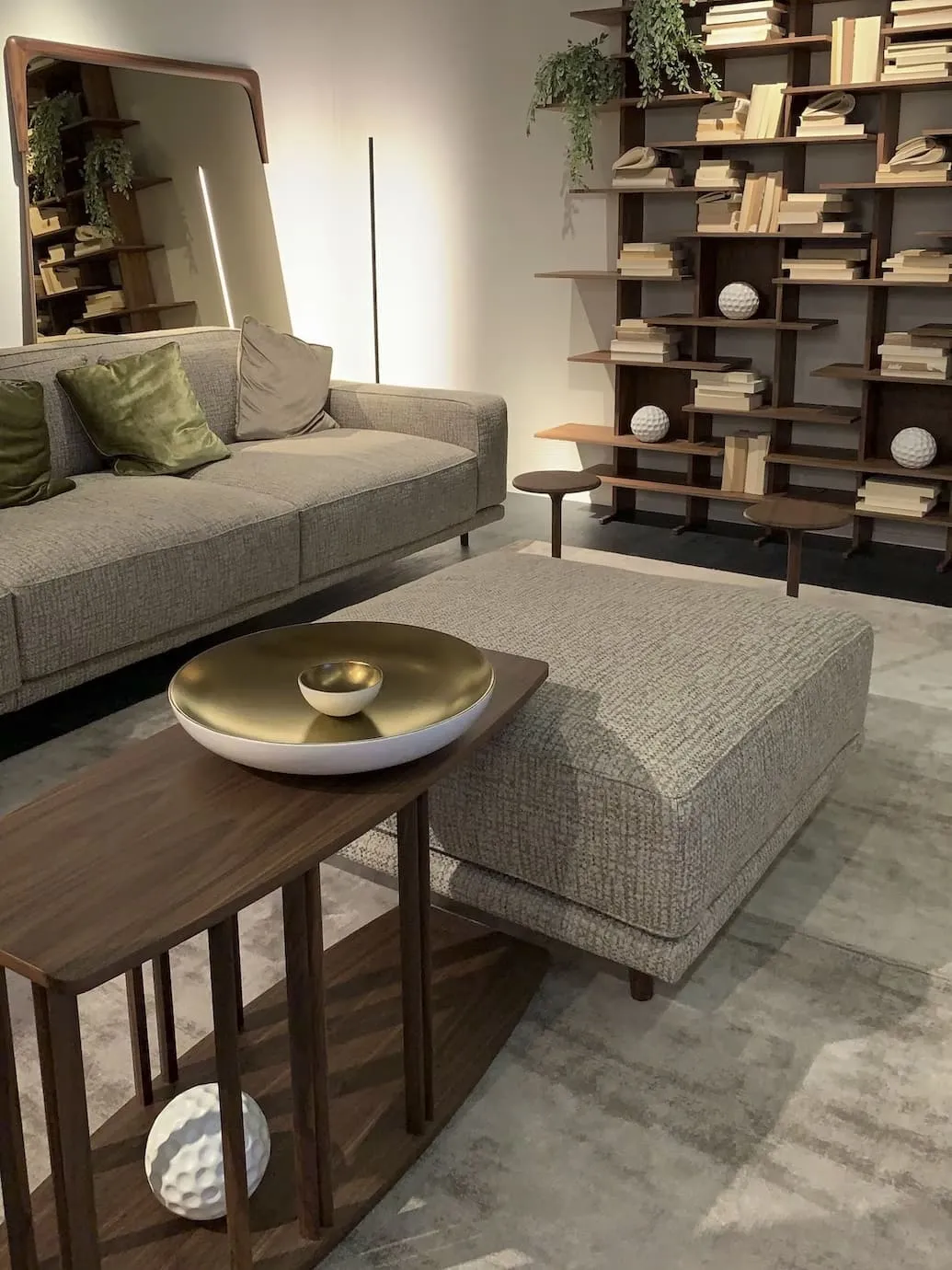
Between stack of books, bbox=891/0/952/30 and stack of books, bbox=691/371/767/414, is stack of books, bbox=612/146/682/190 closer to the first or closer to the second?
stack of books, bbox=691/371/767/414

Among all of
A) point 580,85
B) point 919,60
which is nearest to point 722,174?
point 580,85

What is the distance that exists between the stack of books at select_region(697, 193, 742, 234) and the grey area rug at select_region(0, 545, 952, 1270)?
8.69 feet

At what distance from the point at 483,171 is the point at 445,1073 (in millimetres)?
4172

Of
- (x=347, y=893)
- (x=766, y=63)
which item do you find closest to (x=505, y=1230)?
(x=347, y=893)

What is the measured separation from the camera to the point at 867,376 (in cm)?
398

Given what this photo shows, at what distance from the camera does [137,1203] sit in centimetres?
132

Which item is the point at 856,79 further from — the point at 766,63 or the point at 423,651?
the point at 423,651

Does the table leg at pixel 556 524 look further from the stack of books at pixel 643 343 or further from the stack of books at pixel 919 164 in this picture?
the stack of books at pixel 919 164

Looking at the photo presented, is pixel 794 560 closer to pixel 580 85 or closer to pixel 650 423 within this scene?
pixel 650 423

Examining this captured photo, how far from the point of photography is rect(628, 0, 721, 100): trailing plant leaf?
13.0ft

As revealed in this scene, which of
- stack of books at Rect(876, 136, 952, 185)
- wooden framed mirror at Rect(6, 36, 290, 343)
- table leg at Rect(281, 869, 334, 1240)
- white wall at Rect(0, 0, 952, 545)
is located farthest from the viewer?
white wall at Rect(0, 0, 952, 545)

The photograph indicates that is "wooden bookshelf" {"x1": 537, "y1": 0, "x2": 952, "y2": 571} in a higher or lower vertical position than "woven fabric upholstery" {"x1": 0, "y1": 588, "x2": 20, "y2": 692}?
higher

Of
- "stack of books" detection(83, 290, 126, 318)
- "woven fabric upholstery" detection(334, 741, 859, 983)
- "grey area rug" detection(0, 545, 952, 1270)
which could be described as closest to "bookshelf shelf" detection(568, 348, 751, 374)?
"stack of books" detection(83, 290, 126, 318)

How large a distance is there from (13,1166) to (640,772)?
87 centimetres
